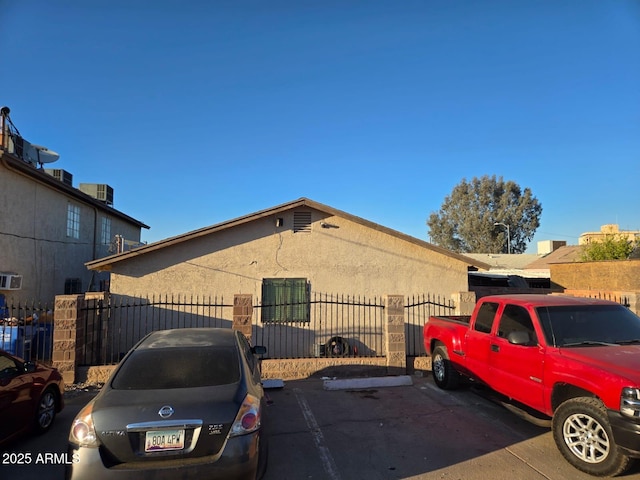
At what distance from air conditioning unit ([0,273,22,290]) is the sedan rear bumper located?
32.3 ft

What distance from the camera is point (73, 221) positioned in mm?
14906

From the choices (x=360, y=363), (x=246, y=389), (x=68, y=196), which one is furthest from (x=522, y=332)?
(x=68, y=196)

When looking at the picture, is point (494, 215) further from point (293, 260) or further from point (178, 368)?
point (178, 368)

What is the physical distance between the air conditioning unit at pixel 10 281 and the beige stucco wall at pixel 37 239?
0.35 metres

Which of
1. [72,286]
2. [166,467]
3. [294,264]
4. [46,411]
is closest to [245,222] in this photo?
[294,264]

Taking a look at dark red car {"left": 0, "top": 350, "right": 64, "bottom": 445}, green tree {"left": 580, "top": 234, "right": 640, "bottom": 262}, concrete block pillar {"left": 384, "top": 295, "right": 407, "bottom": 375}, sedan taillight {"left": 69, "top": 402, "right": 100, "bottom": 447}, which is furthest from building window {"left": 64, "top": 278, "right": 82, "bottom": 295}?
green tree {"left": 580, "top": 234, "right": 640, "bottom": 262}

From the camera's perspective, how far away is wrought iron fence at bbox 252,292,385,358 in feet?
36.9

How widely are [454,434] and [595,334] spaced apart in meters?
2.21

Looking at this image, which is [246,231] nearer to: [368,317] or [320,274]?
[320,274]

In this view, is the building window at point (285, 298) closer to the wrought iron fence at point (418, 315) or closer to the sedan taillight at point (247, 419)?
the wrought iron fence at point (418, 315)

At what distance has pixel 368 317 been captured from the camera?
463 inches

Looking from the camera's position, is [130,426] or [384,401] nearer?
[130,426]

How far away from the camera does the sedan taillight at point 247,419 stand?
3.23m

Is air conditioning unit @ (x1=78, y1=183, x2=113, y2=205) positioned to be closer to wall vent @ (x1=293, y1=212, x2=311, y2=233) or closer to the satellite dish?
the satellite dish
